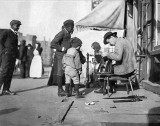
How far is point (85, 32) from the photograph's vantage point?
14812 millimetres

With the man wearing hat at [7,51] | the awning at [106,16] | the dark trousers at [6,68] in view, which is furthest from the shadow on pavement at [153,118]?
the awning at [106,16]

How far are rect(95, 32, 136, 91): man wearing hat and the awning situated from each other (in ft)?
6.43

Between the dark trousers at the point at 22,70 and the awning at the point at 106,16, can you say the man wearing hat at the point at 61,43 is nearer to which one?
the awning at the point at 106,16

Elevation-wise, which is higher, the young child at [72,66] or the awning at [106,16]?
the awning at [106,16]

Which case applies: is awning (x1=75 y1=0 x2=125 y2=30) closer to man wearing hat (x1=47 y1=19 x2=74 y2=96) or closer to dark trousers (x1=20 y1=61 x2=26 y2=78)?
man wearing hat (x1=47 y1=19 x2=74 y2=96)

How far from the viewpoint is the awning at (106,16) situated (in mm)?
8719

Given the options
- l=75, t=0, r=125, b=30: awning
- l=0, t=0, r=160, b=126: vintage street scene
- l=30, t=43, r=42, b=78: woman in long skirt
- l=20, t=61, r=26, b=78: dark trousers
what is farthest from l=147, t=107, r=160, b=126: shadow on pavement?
l=30, t=43, r=42, b=78: woman in long skirt

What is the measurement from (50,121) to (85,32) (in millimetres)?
11111

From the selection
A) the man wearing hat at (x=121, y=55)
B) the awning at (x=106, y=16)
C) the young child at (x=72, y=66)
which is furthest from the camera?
the awning at (x=106, y=16)

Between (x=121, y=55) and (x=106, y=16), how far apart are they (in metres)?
2.70

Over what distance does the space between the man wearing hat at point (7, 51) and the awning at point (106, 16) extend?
213cm

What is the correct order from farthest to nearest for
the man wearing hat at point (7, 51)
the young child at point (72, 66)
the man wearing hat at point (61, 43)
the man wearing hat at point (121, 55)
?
the man wearing hat at point (7, 51) → the man wearing hat at point (61, 43) → the young child at point (72, 66) → the man wearing hat at point (121, 55)

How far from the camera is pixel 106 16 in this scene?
891 cm

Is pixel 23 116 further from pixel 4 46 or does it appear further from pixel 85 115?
pixel 4 46
